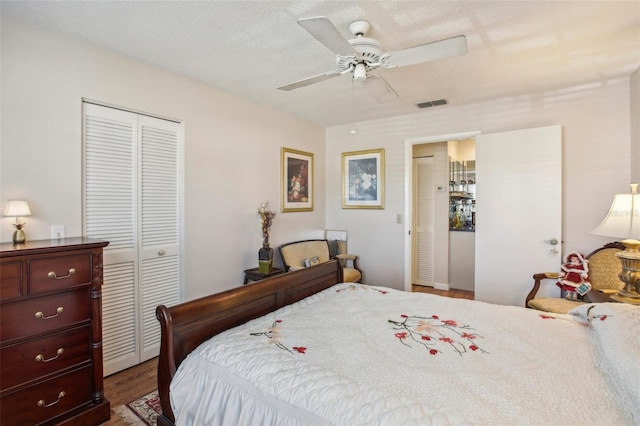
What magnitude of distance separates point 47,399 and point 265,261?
193 cm

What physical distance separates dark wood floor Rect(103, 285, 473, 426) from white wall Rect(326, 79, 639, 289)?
283 cm

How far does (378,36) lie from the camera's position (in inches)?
86.5

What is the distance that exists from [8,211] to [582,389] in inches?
115

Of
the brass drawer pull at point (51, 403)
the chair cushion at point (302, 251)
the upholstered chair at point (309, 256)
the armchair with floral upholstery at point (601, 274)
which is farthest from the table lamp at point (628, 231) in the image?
the brass drawer pull at point (51, 403)

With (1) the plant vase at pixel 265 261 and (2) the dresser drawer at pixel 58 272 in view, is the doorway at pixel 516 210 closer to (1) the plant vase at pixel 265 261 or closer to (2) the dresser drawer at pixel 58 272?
(1) the plant vase at pixel 265 261

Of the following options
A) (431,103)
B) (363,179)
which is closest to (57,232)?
(363,179)

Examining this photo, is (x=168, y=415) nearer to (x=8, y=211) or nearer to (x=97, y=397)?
(x=97, y=397)

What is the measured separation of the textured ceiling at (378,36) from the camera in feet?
6.25

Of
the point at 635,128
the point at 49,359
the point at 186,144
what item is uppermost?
the point at 635,128

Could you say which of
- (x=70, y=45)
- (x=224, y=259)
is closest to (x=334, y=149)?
(x=224, y=259)

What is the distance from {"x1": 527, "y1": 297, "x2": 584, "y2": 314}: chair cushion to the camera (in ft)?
8.48

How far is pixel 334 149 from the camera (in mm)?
4746

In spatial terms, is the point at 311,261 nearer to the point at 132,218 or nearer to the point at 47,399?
the point at 132,218

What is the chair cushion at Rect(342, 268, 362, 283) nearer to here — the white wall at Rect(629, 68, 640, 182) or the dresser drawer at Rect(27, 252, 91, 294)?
the dresser drawer at Rect(27, 252, 91, 294)
